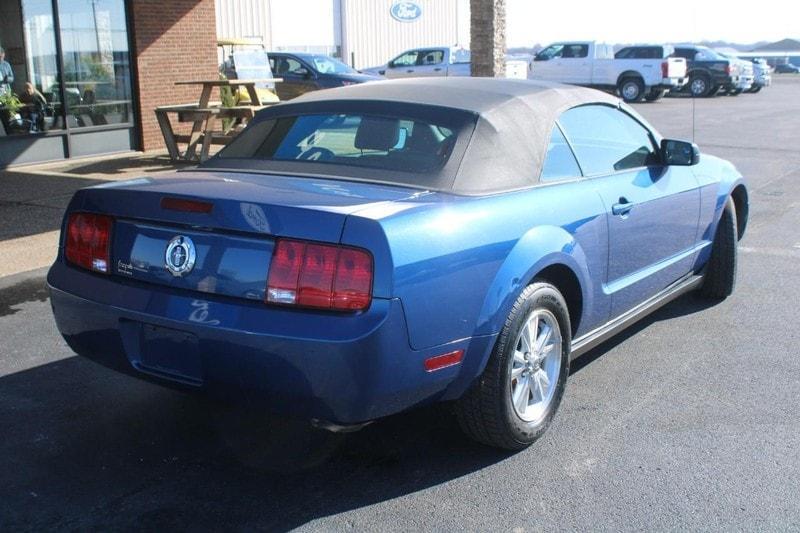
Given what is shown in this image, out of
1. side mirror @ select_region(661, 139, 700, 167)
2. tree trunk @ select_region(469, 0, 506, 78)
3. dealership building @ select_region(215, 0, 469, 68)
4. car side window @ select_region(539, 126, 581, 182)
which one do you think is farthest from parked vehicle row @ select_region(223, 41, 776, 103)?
car side window @ select_region(539, 126, 581, 182)

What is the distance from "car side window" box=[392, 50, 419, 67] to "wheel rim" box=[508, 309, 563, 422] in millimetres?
26936

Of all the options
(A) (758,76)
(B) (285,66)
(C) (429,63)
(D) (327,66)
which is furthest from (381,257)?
(A) (758,76)

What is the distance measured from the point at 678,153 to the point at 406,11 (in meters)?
30.8

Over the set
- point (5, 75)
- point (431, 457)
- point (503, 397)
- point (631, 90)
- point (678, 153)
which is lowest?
point (431, 457)

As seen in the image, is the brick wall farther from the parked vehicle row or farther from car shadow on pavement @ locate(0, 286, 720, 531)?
the parked vehicle row

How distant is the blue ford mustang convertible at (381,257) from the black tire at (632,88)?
1100 inches

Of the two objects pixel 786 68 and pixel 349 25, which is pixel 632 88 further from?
pixel 786 68

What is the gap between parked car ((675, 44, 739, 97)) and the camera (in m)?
34.4

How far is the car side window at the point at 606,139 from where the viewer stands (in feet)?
16.2

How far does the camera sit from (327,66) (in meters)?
22.9

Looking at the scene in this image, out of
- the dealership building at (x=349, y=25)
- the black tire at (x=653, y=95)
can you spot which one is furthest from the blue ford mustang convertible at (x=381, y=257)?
the black tire at (x=653, y=95)

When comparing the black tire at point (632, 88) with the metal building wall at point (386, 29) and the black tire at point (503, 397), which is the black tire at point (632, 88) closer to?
the metal building wall at point (386, 29)

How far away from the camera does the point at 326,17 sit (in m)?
31.7

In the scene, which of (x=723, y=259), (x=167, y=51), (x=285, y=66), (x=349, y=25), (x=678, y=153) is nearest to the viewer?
(x=678, y=153)
